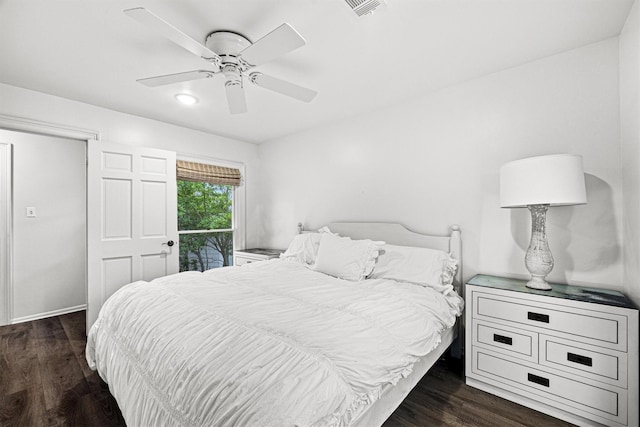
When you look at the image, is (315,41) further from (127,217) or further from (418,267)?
(127,217)

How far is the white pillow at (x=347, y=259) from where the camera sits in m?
2.49

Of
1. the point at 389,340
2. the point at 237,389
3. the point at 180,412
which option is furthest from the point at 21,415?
the point at 389,340

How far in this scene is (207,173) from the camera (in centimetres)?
396

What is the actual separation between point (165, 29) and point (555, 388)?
3.05 meters

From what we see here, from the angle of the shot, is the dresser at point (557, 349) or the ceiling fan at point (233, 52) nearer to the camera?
the ceiling fan at point (233, 52)

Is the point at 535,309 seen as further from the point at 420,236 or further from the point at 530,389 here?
the point at 420,236

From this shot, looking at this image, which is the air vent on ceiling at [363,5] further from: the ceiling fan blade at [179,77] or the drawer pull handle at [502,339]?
the drawer pull handle at [502,339]

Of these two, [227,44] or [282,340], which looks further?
[227,44]

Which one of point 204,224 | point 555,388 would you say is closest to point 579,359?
point 555,388

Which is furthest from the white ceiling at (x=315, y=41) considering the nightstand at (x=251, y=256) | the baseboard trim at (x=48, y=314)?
the baseboard trim at (x=48, y=314)

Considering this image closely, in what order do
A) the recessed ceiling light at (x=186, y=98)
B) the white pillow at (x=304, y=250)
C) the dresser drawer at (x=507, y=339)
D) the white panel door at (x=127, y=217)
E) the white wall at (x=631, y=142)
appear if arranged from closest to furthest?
the white wall at (x=631, y=142) → the dresser drawer at (x=507, y=339) → the recessed ceiling light at (x=186, y=98) → the white panel door at (x=127, y=217) → the white pillow at (x=304, y=250)

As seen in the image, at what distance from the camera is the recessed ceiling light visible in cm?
275

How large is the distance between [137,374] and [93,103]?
9.25 feet

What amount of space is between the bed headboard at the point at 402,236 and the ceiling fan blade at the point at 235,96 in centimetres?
169
